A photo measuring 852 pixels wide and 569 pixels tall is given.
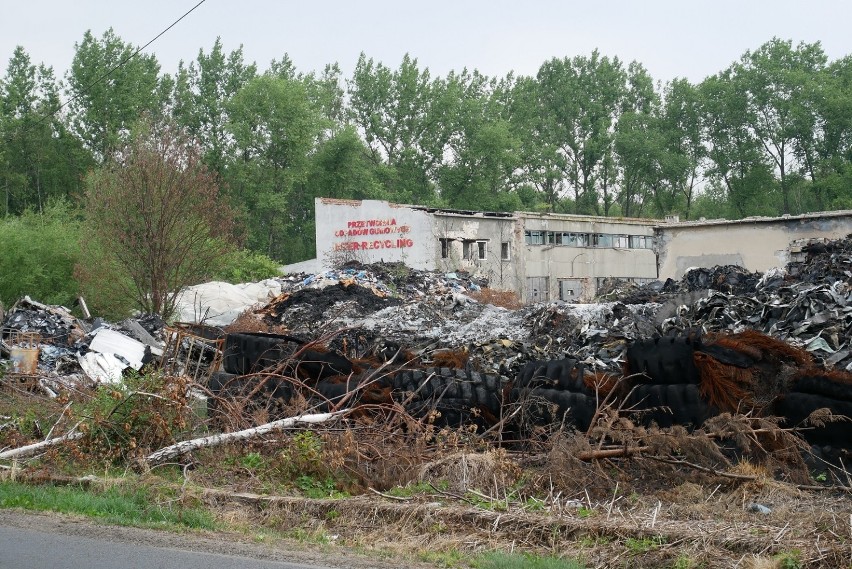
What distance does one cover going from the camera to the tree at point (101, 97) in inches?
2457

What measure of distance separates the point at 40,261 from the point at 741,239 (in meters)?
29.6

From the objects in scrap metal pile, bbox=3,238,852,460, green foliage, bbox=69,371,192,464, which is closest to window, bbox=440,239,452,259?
scrap metal pile, bbox=3,238,852,460

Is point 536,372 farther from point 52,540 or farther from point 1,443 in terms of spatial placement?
point 1,443

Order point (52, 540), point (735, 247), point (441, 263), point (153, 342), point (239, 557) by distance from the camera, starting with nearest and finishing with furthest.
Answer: point (239, 557) → point (52, 540) → point (153, 342) → point (735, 247) → point (441, 263)

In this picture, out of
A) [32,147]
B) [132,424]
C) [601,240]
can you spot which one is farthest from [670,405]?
[32,147]

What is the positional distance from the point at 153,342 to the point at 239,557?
629 inches

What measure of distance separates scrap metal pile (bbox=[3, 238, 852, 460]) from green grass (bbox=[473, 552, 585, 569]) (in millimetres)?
3894

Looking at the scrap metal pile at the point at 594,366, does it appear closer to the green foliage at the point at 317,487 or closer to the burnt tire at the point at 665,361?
the burnt tire at the point at 665,361

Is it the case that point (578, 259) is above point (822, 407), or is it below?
above

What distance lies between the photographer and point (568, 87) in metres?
83.9

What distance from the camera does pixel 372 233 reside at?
4866 centimetres

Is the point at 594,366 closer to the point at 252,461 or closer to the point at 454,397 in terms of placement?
the point at 454,397

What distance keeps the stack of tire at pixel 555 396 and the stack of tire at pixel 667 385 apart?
52 cm

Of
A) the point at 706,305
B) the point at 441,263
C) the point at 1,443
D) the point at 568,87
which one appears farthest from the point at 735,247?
the point at 568,87
